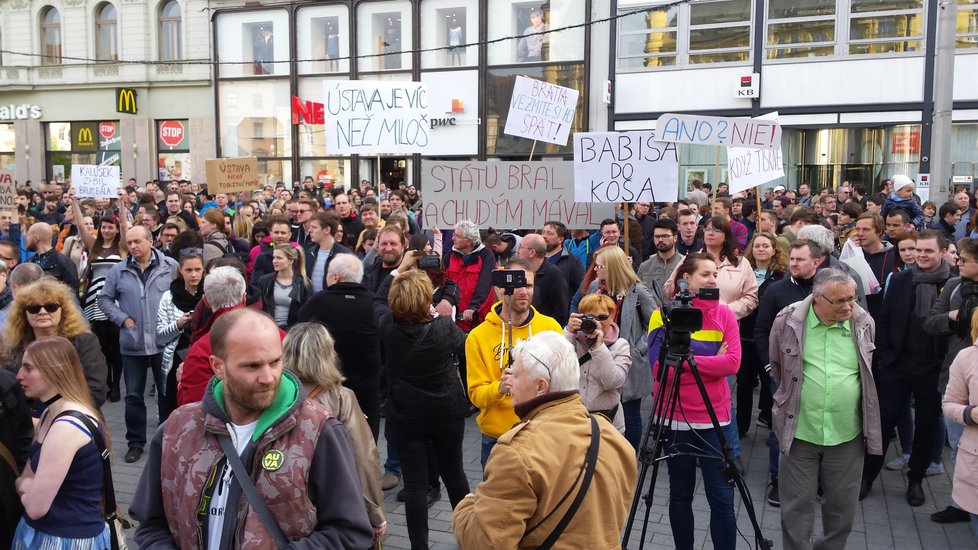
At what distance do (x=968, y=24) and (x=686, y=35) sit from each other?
6523 mm

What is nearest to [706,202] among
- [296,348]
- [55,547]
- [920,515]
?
[920,515]

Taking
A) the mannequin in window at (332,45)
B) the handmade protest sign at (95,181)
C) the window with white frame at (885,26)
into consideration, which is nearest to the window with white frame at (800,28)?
the window with white frame at (885,26)

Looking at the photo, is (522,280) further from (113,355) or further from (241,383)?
(113,355)

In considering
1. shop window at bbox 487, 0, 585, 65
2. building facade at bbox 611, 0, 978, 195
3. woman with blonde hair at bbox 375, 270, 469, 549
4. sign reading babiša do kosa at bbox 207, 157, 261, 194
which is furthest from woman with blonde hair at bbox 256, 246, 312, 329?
shop window at bbox 487, 0, 585, 65

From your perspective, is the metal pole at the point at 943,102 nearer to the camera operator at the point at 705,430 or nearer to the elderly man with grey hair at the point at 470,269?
the elderly man with grey hair at the point at 470,269

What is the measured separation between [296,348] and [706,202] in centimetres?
1009

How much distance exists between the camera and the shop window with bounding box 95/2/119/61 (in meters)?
30.6

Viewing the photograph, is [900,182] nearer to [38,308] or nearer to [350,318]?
[350,318]

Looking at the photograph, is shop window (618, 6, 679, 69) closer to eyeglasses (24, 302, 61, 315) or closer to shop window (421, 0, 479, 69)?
shop window (421, 0, 479, 69)

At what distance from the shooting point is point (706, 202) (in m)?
13.2

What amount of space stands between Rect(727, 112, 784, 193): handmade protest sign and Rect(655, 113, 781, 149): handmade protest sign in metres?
0.51

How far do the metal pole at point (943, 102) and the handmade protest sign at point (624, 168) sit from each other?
5.30 metres

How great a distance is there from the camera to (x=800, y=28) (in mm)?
21062

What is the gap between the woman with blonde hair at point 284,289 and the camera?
7.05 metres
